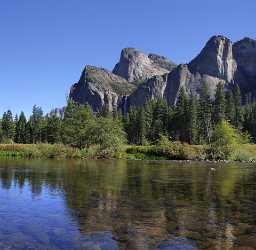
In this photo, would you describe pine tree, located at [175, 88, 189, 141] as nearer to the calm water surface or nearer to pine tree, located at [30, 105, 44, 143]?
pine tree, located at [30, 105, 44, 143]

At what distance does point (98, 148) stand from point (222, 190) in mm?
46607

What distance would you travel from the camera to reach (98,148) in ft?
235

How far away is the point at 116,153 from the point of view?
7338 cm

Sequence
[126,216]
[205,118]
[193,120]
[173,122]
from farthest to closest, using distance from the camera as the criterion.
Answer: [173,122] → [205,118] → [193,120] → [126,216]

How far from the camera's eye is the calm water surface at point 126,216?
12.6m

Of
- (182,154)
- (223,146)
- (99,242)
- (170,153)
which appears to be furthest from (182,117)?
(99,242)

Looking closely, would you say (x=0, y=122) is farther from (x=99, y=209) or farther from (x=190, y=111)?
(x=99, y=209)

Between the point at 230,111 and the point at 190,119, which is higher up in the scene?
the point at 230,111

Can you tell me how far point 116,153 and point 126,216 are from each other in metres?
56.7

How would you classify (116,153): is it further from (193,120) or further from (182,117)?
(182,117)

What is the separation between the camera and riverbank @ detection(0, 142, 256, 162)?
67500 millimetres

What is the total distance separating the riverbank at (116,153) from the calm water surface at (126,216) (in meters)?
40.1

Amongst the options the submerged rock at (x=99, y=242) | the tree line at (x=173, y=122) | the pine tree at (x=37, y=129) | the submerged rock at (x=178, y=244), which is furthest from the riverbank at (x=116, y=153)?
the pine tree at (x=37, y=129)

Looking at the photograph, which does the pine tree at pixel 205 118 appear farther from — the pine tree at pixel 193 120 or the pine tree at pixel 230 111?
the pine tree at pixel 230 111
